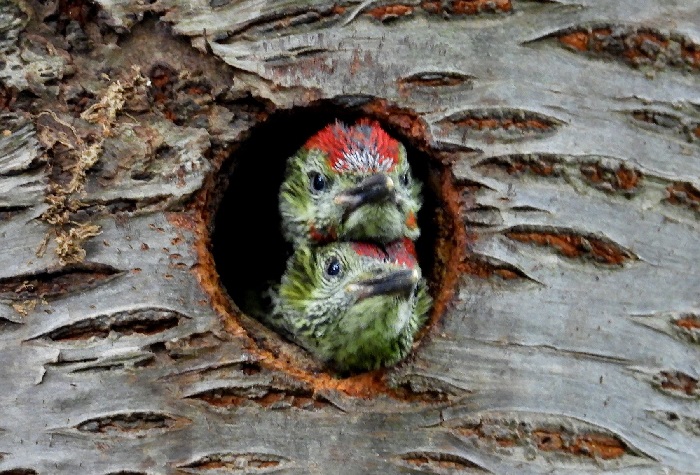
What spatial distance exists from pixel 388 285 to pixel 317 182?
1121 mm

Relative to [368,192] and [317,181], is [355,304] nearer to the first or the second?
[368,192]

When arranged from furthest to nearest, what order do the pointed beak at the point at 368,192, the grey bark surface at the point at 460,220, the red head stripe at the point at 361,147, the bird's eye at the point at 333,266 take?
the bird's eye at the point at 333,266
the red head stripe at the point at 361,147
the pointed beak at the point at 368,192
the grey bark surface at the point at 460,220

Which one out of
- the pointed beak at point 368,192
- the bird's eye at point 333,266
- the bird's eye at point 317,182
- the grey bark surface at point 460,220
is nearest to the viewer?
the grey bark surface at point 460,220

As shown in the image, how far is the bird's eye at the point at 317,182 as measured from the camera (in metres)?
4.92

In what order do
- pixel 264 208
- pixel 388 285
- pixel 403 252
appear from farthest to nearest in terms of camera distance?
pixel 264 208
pixel 403 252
pixel 388 285

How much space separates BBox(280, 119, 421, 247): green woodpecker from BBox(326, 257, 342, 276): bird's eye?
0.15 metres

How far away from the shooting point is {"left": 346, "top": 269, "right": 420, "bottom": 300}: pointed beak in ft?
13.2

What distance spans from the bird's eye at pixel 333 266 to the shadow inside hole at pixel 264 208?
1.83 feet

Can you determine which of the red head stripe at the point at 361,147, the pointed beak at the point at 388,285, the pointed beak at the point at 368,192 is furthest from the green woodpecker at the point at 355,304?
the red head stripe at the point at 361,147

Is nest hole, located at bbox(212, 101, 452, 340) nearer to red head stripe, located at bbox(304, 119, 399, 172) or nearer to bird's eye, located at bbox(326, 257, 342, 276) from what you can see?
red head stripe, located at bbox(304, 119, 399, 172)

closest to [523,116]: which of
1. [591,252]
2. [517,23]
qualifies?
[517,23]

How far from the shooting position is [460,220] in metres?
4.19

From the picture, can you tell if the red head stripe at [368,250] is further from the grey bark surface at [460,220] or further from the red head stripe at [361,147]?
the grey bark surface at [460,220]

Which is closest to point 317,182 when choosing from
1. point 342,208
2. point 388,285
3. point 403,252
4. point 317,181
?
point 317,181
